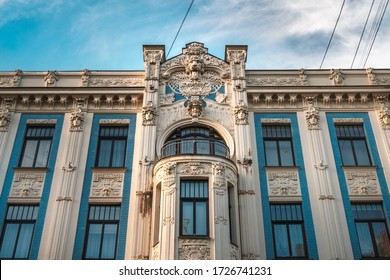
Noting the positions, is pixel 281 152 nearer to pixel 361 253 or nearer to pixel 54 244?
pixel 361 253

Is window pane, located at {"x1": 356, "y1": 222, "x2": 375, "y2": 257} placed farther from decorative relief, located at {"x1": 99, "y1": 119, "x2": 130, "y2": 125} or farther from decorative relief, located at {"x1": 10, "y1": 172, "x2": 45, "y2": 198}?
decorative relief, located at {"x1": 10, "y1": 172, "x2": 45, "y2": 198}

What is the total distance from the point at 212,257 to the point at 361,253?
6307 mm

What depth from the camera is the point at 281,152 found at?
68.7 ft

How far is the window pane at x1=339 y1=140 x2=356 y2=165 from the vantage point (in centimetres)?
2061

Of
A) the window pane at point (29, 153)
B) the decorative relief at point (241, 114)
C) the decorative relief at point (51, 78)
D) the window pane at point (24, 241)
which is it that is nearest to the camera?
the window pane at point (24, 241)

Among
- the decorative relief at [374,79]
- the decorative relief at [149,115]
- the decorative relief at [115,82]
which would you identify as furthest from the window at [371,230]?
the decorative relief at [115,82]

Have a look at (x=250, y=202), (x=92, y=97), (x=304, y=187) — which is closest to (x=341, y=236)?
(x=304, y=187)

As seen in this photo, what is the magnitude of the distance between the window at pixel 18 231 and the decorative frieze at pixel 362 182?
13705mm

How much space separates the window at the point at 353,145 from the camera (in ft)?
67.8

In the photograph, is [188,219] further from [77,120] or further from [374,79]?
[374,79]

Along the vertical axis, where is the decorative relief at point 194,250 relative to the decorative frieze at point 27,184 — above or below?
below

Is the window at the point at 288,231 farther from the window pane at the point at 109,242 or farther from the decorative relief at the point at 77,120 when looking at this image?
the decorative relief at the point at 77,120

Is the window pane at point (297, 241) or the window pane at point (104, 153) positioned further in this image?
the window pane at point (104, 153)

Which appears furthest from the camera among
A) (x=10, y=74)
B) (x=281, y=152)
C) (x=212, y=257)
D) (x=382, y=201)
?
(x=10, y=74)
